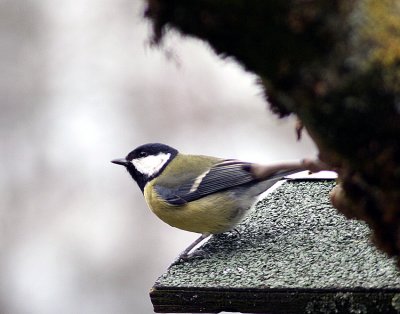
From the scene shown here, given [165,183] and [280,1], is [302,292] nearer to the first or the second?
[280,1]

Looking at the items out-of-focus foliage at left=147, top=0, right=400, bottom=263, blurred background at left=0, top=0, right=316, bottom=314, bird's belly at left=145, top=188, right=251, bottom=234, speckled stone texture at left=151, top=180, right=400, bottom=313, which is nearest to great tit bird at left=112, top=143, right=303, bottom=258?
bird's belly at left=145, top=188, right=251, bottom=234

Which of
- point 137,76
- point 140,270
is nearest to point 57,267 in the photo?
point 140,270

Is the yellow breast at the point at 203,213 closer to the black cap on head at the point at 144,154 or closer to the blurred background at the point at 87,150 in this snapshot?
the black cap on head at the point at 144,154

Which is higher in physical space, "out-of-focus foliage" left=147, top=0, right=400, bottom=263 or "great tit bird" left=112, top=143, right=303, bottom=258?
"out-of-focus foliage" left=147, top=0, right=400, bottom=263

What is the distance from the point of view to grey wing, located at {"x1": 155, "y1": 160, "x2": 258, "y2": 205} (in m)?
3.22

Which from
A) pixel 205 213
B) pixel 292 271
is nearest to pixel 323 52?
pixel 292 271

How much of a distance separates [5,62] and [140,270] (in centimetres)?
188

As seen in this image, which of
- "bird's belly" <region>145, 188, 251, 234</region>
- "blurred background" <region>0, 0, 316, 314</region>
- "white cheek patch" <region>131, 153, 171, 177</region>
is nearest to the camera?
"bird's belly" <region>145, 188, 251, 234</region>

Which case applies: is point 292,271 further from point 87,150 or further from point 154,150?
point 87,150

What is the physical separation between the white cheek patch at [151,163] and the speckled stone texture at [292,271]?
0.83m

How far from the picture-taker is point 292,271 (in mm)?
2145

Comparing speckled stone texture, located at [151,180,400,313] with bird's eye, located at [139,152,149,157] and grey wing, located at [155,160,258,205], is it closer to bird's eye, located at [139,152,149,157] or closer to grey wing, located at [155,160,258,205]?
grey wing, located at [155,160,258,205]

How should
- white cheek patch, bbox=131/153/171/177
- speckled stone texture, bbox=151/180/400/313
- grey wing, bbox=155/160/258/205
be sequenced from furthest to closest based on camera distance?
white cheek patch, bbox=131/153/171/177 → grey wing, bbox=155/160/258/205 → speckled stone texture, bbox=151/180/400/313

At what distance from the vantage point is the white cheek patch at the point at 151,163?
3.55 metres
